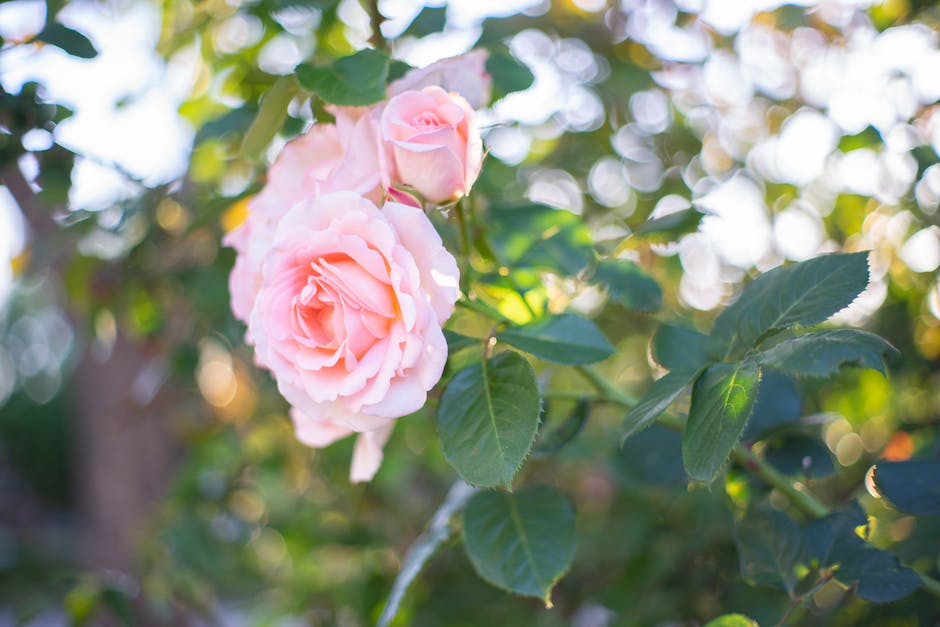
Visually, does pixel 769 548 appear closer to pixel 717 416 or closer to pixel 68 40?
pixel 717 416

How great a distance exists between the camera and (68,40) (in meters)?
0.79

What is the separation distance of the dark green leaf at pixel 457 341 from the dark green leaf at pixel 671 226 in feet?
0.90

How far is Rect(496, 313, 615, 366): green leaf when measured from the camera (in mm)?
583

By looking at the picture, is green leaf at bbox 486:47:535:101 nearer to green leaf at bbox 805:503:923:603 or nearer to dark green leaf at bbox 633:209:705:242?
dark green leaf at bbox 633:209:705:242

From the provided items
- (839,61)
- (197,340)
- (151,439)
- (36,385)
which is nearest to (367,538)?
(197,340)

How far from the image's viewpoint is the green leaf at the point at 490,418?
52 centimetres

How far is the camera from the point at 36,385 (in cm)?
1205

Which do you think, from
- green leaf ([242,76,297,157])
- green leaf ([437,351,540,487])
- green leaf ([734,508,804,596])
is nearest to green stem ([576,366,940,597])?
green leaf ([734,508,804,596])

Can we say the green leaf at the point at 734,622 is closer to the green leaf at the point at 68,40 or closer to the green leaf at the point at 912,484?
the green leaf at the point at 912,484

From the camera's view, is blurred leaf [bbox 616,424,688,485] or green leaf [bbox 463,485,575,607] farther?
blurred leaf [bbox 616,424,688,485]

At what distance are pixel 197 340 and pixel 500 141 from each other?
0.63 m

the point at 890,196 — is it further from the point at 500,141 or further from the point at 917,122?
the point at 500,141

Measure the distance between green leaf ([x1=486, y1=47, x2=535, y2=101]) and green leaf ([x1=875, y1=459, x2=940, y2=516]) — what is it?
510 millimetres

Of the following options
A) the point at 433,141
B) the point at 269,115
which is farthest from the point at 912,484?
the point at 269,115
